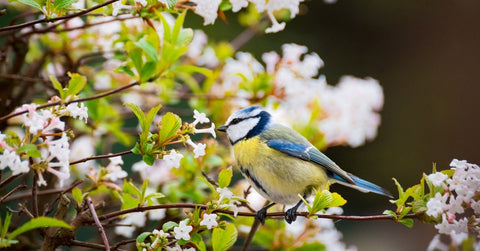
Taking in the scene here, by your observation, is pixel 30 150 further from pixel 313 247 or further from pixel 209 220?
pixel 313 247

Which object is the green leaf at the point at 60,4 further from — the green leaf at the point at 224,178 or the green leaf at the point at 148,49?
the green leaf at the point at 224,178

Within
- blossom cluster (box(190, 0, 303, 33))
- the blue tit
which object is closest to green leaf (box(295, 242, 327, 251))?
the blue tit

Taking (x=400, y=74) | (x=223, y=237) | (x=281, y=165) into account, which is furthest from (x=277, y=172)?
(x=400, y=74)

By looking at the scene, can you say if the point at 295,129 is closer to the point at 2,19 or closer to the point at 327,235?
the point at 327,235

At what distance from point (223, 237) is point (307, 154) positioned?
1.46 ft

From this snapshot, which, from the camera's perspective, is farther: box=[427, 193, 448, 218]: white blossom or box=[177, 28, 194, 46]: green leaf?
box=[177, 28, 194, 46]: green leaf

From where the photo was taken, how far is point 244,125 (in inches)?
60.9

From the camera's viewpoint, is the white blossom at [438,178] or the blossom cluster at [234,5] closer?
the white blossom at [438,178]

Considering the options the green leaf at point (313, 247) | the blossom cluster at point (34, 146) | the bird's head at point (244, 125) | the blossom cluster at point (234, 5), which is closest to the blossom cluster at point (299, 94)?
the bird's head at point (244, 125)

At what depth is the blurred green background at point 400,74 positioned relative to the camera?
340cm

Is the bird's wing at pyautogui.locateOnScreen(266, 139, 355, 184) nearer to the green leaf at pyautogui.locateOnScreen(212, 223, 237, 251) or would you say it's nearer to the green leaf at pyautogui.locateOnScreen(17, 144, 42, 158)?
the green leaf at pyautogui.locateOnScreen(212, 223, 237, 251)

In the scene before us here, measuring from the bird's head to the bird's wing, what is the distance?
8cm

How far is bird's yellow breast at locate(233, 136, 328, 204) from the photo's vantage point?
1.36 m

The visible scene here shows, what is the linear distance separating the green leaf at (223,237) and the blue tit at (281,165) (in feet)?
0.78
